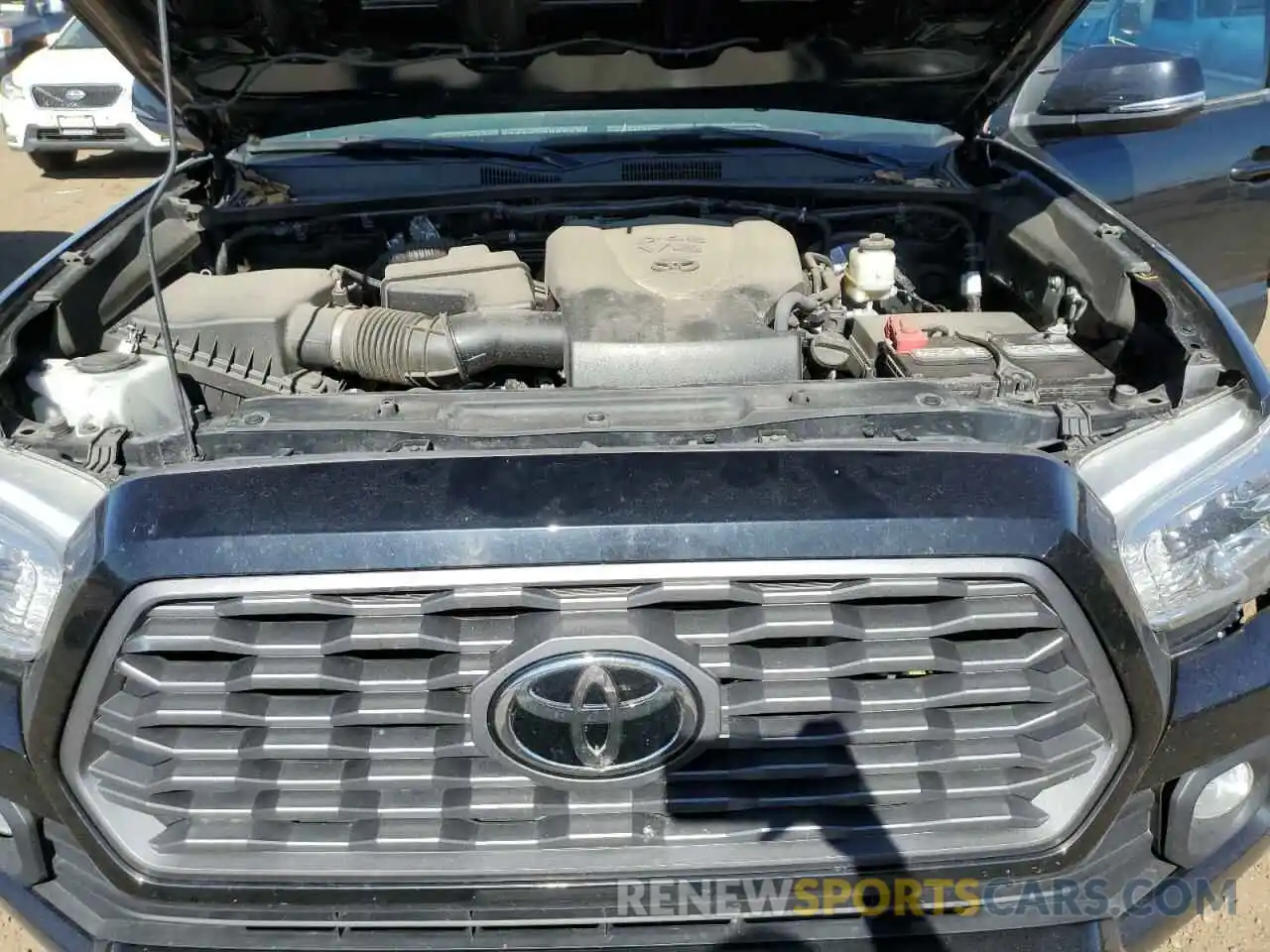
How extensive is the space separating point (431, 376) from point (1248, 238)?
3034mm

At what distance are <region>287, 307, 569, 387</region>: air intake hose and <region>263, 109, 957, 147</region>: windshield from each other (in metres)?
0.98

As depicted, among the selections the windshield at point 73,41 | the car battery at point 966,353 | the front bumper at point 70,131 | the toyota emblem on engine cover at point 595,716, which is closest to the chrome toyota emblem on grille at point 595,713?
the toyota emblem on engine cover at point 595,716

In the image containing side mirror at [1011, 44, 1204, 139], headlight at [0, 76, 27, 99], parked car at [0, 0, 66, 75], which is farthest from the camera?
parked car at [0, 0, 66, 75]

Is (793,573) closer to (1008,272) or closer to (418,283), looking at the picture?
(418,283)

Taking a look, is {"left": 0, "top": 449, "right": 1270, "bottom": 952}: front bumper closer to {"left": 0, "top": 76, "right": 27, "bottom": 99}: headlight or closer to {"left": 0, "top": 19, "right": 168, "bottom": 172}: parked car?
{"left": 0, "top": 19, "right": 168, "bottom": 172}: parked car

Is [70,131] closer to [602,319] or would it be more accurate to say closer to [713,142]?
[713,142]

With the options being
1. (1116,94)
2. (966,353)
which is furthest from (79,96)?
Result: (966,353)

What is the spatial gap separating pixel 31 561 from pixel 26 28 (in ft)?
36.0

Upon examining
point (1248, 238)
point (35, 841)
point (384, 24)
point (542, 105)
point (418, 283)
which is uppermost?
point (384, 24)

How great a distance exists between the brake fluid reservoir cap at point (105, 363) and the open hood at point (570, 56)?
80 centimetres

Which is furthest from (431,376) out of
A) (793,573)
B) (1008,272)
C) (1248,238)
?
(1248,238)

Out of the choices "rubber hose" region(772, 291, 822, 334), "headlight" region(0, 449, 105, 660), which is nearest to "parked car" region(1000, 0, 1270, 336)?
"rubber hose" region(772, 291, 822, 334)

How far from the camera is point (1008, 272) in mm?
2730

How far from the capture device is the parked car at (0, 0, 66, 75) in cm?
968
